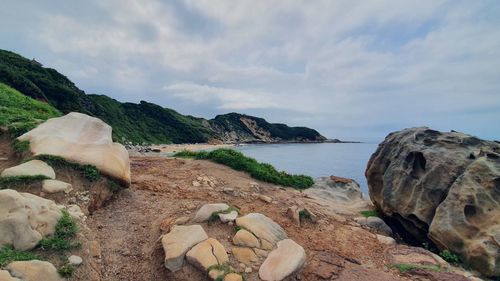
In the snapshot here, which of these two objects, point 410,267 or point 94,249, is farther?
point 410,267

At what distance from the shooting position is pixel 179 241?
725 cm

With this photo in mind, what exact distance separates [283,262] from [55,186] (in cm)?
549

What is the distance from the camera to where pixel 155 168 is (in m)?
14.8

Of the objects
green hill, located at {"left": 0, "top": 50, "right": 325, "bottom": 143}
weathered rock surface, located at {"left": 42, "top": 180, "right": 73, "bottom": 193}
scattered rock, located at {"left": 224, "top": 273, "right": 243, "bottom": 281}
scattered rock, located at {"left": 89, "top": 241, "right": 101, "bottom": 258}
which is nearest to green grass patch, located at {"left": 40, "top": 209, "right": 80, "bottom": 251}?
scattered rock, located at {"left": 89, "top": 241, "right": 101, "bottom": 258}

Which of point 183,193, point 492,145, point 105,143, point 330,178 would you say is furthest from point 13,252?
point 330,178

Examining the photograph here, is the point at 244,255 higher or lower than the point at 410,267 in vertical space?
higher

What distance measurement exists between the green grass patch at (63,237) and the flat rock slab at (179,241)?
168cm

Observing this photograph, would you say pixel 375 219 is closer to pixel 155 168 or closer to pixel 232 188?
pixel 232 188

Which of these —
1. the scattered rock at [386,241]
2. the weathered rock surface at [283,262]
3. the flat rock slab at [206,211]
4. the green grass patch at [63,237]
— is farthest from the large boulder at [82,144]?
the scattered rock at [386,241]

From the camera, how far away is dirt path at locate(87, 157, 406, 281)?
702cm

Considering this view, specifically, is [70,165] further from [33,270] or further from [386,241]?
[386,241]

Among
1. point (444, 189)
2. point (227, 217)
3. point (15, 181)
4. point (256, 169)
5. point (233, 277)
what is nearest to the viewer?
point (233, 277)

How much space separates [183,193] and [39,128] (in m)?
4.78

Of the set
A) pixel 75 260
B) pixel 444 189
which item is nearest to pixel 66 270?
pixel 75 260
